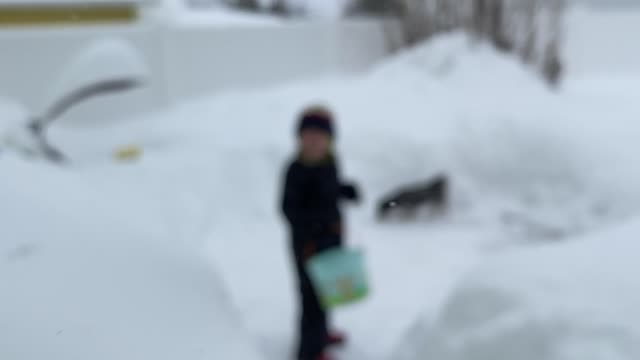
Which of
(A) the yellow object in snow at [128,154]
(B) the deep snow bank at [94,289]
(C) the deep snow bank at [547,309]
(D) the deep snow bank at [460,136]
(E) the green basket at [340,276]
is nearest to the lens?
(B) the deep snow bank at [94,289]

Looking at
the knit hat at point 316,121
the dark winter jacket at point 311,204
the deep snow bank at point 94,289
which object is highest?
the deep snow bank at point 94,289

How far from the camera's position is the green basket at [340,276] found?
356cm

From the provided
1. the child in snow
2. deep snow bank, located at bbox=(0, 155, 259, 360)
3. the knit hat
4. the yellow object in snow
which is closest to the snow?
deep snow bank, located at bbox=(0, 155, 259, 360)

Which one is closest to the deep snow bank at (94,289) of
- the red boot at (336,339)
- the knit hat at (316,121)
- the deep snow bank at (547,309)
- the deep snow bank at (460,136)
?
the deep snow bank at (547,309)

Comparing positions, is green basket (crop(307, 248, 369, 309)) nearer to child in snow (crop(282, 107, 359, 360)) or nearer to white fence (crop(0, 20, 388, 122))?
child in snow (crop(282, 107, 359, 360))

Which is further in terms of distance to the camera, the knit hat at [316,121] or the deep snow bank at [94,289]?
the knit hat at [316,121]

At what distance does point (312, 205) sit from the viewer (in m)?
3.73

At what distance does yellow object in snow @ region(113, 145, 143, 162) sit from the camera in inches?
306

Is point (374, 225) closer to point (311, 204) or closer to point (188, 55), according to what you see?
point (311, 204)

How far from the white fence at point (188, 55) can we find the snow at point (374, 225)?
19.1 inches

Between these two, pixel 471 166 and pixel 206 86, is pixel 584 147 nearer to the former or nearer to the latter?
pixel 471 166

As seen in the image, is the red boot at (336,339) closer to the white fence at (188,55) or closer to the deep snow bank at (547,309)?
the deep snow bank at (547,309)

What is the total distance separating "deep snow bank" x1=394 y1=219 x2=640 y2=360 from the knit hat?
0.98 m

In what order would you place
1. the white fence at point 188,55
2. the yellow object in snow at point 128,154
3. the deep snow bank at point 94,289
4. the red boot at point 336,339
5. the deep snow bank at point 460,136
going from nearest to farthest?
the deep snow bank at point 94,289, the red boot at point 336,339, the deep snow bank at point 460,136, the yellow object in snow at point 128,154, the white fence at point 188,55
